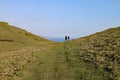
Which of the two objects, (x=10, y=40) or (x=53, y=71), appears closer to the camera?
(x=53, y=71)

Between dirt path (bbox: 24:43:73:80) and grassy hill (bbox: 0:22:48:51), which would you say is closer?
dirt path (bbox: 24:43:73:80)

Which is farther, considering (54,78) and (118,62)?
(118,62)

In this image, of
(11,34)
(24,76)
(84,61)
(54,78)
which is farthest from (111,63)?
(11,34)

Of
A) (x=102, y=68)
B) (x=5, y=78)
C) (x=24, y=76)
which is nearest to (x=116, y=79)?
(x=102, y=68)

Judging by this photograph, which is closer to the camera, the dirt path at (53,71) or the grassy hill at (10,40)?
the dirt path at (53,71)

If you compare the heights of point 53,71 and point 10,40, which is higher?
point 10,40

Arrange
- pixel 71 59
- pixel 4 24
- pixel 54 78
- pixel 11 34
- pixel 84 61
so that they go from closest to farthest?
pixel 54 78 < pixel 84 61 < pixel 71 59 < pixel 11 34 < pixel 4 24

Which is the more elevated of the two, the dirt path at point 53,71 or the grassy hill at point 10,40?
the grassy hill at point 10,40

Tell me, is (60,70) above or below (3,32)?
below

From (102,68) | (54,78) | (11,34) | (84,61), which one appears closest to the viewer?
(54,78)

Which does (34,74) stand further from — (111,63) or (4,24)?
(4,24)

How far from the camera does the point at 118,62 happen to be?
33.9 meters

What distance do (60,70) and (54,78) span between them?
4080 millimetres

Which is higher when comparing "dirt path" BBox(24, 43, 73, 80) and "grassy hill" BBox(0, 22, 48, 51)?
"grassy hill" BBox(0, 22, 48, 51)
